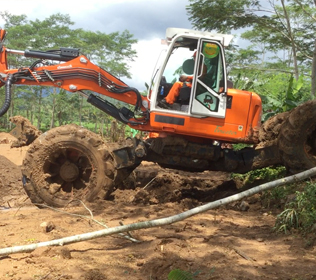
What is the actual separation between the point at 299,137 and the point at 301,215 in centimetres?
215

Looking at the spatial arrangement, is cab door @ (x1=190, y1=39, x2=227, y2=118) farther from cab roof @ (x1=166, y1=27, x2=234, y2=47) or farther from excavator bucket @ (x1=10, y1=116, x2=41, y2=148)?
excavator bucket @ (x1=10, y1=116, x2=41, y2=148)

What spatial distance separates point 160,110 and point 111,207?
72.7 inches

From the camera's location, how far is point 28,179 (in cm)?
604

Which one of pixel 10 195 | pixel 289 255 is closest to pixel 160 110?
pixel 289 255

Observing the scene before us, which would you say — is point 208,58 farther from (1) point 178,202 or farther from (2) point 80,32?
(2) point 80,32

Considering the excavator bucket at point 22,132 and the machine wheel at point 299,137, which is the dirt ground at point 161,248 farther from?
the excavator bucket at point 22,132

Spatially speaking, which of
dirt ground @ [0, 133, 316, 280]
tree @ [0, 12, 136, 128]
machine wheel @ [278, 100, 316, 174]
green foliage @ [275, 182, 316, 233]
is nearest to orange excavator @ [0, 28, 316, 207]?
machine wheel @ [278, 100, 316, 174]

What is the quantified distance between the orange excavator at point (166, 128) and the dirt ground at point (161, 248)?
24.7 inches

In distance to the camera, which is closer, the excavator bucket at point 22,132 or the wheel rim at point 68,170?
the wheel rim at point 68,170

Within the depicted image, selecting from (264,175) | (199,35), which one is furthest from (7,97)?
(264,175)

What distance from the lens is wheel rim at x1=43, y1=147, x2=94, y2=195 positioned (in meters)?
6.14

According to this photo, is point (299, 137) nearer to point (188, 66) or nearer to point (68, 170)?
point (188, 66)

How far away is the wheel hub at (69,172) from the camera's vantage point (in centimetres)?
621

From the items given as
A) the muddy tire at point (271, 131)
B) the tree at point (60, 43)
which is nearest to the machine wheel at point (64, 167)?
the muddy tire at point (271, 131)
